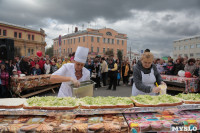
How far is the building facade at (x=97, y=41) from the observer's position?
60.6 meters

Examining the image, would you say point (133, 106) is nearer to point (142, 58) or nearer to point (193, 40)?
point (142, 58)

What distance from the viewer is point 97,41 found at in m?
62.0

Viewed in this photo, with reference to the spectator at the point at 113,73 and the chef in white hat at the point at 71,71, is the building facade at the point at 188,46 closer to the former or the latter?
the spectator at the point at 113,73

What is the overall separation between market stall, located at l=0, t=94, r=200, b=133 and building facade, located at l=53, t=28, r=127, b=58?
5711cm

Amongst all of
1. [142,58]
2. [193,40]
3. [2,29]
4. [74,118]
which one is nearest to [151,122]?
[74,118]

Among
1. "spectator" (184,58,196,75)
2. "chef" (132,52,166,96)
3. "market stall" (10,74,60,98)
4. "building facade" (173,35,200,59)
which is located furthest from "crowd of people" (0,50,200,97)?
"building facade" (173,35,200,59)

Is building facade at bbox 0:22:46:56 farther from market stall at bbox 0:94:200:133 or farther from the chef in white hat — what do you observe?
market stall at bbox 0:94:200:133

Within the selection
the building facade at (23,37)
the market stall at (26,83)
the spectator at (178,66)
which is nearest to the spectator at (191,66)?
the spectator at (178,66)

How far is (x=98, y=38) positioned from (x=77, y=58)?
60.6 metres

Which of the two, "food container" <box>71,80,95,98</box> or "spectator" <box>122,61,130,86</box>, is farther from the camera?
"spectator" <box>122,61,130,86</box>

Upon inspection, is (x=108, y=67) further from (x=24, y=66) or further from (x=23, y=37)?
(x=23, y=37)

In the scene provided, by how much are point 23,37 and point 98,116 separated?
51653 mm

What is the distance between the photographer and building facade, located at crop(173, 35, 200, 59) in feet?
209

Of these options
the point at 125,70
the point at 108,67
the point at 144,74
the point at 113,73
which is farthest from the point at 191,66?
the point at 144,74
